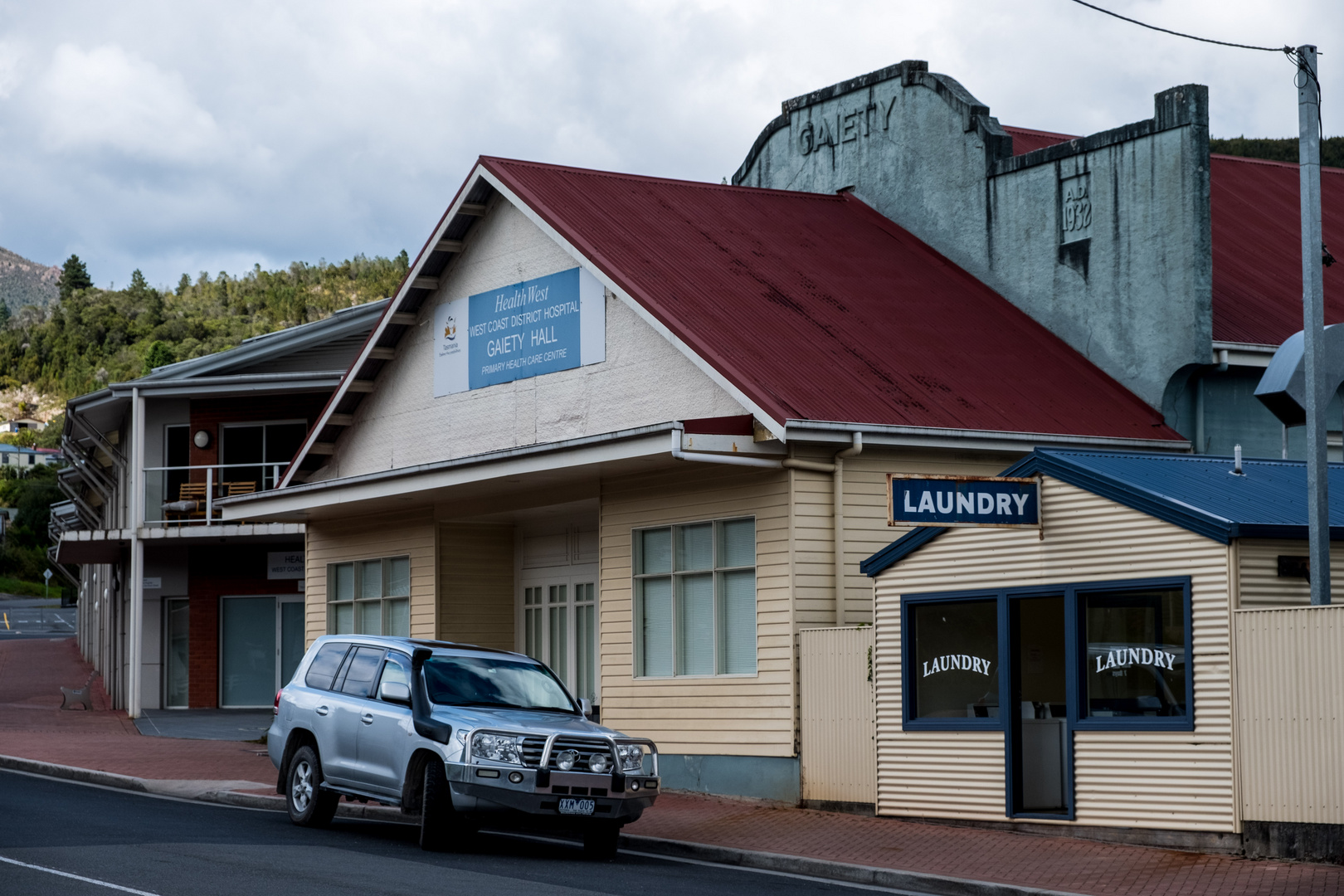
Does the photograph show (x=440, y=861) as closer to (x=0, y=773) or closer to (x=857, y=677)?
(x=857, y=677)

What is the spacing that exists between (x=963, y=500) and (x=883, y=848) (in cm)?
299

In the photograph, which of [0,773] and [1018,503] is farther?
[0,773]

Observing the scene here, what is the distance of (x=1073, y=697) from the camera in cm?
1427

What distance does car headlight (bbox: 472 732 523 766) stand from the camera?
13289mm

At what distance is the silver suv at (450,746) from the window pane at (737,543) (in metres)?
3.26

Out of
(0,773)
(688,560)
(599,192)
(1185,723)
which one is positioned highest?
(599,192)

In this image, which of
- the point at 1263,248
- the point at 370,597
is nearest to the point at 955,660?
the point at 1263,248

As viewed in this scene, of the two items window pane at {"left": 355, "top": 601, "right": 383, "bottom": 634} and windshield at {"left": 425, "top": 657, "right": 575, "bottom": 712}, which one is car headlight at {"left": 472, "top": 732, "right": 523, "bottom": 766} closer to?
windshield at {"left": 425, "top": 657, "right": 575, "bottom": 712}

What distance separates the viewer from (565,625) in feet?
74.0

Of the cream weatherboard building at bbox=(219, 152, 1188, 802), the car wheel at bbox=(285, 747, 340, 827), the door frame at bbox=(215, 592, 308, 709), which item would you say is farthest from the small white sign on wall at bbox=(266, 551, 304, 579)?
the car wheel at bbox=(285, 747, 340, 827)

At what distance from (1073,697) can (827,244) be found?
9720 mm

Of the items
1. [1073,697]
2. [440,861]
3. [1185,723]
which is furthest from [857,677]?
[440,861]

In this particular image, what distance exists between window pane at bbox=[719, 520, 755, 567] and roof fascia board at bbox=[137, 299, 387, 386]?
15.5 m

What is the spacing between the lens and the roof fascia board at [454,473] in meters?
17.3
